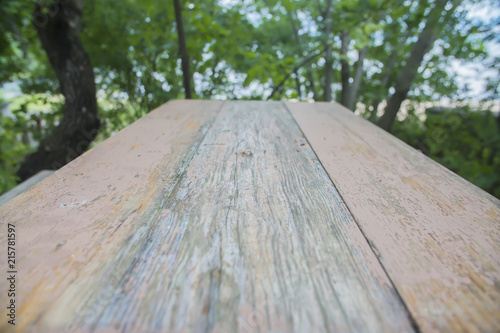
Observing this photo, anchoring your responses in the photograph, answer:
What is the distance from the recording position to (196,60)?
2.90m

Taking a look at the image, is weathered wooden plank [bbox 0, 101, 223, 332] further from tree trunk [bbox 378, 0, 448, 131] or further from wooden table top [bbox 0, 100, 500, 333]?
tree trunk [bbox 378, 0, 448, 131]

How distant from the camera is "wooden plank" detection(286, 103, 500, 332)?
380 mm

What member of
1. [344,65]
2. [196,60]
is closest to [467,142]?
[344,65]

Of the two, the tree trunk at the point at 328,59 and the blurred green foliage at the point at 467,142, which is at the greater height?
the tree trunk at the point at 328,59

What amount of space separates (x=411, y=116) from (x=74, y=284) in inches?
217

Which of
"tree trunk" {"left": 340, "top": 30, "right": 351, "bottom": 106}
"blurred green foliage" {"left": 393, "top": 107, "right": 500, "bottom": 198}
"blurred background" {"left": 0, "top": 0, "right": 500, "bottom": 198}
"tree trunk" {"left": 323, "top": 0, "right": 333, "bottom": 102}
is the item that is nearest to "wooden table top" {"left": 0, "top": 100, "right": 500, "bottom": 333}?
"blurred background" {"left": 0, "top": 0, "right": 500, "bottom": 198}

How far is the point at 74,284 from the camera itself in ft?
1.29

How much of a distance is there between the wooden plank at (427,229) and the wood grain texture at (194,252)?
4 centimetres

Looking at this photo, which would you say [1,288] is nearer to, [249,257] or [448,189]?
[249,257]

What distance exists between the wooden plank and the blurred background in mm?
1834

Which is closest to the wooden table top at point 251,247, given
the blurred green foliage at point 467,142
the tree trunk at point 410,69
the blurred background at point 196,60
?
the blurred background at point 196,60

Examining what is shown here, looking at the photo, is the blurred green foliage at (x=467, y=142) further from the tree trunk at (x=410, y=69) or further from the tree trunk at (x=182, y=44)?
the tree trunk at (x=182, y=44)

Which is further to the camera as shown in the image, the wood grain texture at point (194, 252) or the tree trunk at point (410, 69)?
the tree trunk at point (410, 69)

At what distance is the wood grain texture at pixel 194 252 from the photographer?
36 centimetres
